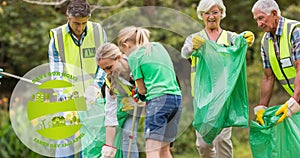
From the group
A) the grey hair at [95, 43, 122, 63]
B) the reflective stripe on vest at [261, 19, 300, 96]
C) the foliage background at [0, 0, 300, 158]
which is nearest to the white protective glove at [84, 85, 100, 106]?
the grey hair at [95, 43, 122, 63]

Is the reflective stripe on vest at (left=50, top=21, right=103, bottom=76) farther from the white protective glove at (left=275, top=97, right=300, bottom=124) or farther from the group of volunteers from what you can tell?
the white protective glove at (left=275, top=97, right=300, bottom=124)

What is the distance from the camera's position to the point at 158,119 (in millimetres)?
5914

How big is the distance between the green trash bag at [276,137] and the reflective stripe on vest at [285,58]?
235mm

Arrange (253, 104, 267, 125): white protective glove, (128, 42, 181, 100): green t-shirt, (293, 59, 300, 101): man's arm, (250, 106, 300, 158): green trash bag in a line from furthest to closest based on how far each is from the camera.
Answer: (253, 104, 267, 125): white protective glove < (250, 106, 300, 158): green trash bag < (293, 59, 300, 101): man's arm < (128, 42, 181, 100): green t-shirt

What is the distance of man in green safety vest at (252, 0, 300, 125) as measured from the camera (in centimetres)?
616

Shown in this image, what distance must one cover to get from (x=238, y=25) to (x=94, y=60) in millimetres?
5440

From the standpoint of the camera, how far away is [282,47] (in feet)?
20.4

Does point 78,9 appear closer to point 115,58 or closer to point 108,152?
point 115,58

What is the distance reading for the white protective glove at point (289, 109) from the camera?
6.16m

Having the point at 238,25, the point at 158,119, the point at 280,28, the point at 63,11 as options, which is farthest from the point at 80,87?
the point at 238,25

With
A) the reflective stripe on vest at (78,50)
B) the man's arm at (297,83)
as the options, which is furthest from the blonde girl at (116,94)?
the man's arm at (297,83)

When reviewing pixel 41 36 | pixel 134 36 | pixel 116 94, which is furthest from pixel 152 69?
pixel 41 36

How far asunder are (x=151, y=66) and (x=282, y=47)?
41.7 inches

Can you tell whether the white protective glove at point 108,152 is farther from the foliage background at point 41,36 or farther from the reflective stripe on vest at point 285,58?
the foliage background at point 41,36
